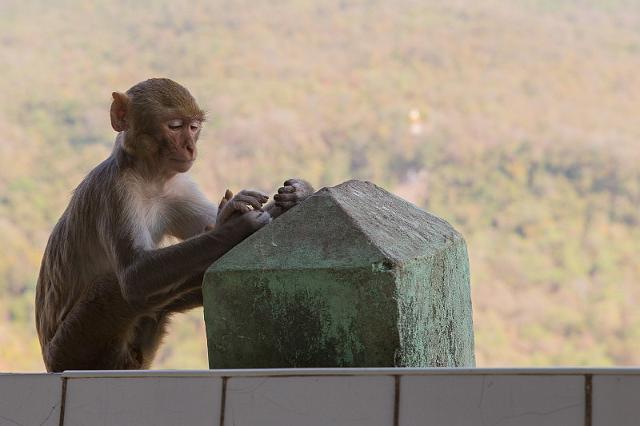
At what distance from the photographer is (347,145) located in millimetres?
33875

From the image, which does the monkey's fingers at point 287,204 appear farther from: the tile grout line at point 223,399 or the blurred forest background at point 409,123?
the blurred forest background at point 409,123

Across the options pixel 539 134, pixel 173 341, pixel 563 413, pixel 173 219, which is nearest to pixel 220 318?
pixel 563 413

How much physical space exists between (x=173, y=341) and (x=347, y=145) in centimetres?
927

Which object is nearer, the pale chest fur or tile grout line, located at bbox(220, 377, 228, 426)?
tile grout line, located at bbox(220, 377, 228, 426)

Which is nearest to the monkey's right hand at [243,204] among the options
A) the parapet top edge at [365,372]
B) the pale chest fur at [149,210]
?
the pale chest fur at [149,210]

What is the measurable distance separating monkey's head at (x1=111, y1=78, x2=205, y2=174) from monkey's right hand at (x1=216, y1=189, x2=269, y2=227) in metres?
0.56

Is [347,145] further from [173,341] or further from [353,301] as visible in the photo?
[353,301]

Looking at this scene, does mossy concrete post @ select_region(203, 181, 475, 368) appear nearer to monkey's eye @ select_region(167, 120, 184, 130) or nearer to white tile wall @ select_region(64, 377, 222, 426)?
white tile wall @ select_region(64, 377, 222, 426)

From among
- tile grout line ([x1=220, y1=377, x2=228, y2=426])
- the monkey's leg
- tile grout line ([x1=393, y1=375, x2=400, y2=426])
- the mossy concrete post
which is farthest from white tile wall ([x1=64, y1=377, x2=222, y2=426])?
the monkey's leg

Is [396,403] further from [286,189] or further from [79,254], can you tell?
[79,254]

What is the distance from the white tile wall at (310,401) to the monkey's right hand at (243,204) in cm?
77

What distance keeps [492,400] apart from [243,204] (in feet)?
3.52

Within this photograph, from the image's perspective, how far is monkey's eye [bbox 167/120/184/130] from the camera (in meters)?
3.31

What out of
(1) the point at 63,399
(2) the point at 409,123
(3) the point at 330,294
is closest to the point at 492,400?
(3) the point at 330,294
